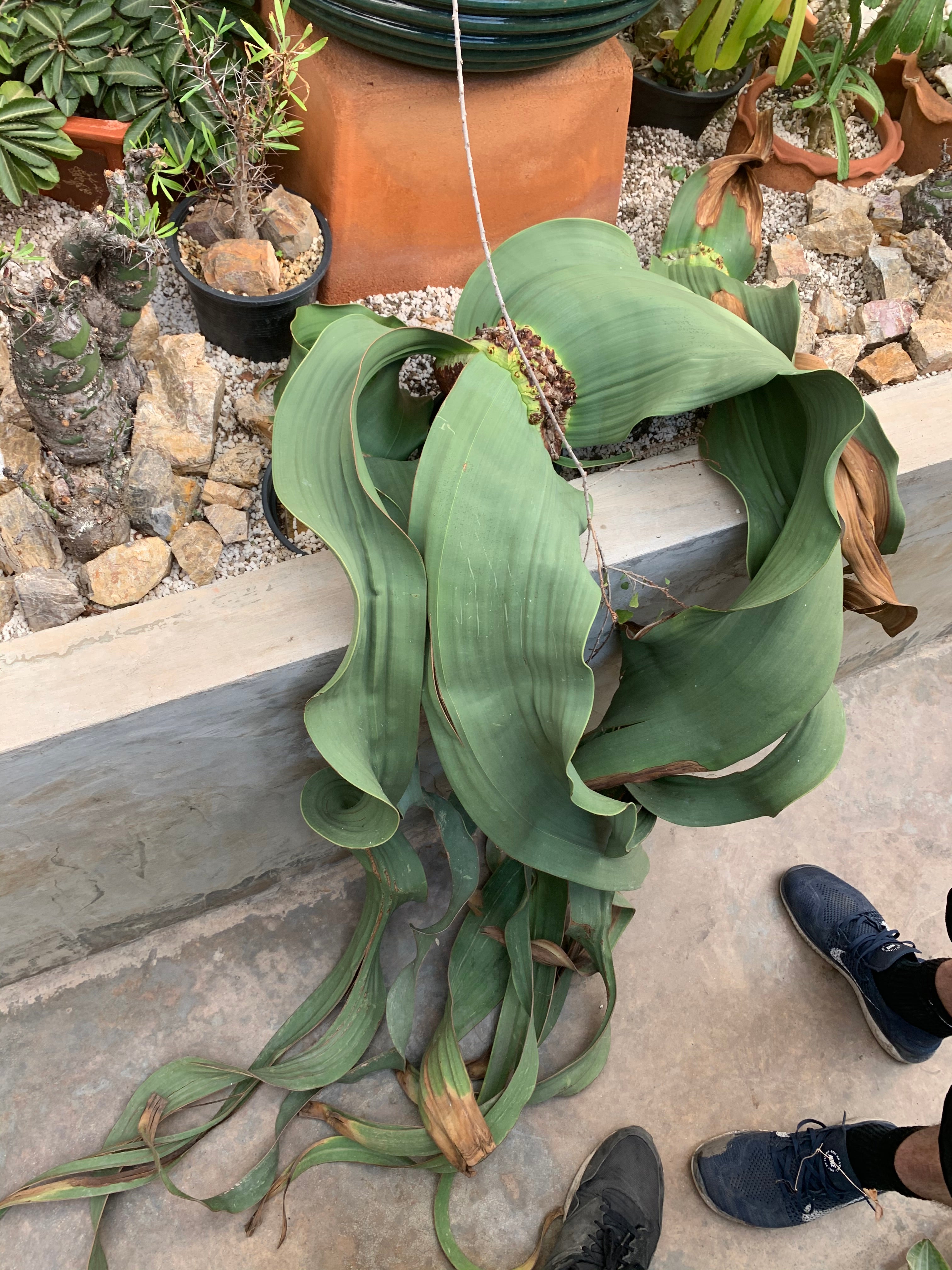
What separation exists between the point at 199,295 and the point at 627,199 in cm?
74

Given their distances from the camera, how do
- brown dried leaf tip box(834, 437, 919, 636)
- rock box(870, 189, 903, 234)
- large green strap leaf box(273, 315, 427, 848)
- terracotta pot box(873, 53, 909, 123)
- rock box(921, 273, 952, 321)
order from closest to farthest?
large green strap leaf box(273, 315, 427, 848) < brown dried leaf tip box(834, 437, 919, 636) < rock box(921, 273, 952, 321) < rock box(870, 189, 903, 234) < terracotta pot box(873, 53, 909, 123)

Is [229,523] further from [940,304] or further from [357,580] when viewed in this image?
[940,304]

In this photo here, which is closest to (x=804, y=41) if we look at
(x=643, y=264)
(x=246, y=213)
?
(x=643, y=264)

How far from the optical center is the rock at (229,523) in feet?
3.57

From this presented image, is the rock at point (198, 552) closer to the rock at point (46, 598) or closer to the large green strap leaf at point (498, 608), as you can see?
the rock at point (46, 598)

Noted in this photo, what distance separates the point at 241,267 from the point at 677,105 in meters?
0.87

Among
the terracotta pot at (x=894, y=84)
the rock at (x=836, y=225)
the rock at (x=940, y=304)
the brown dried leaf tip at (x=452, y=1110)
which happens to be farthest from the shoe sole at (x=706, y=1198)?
the terracotta pot at (x=894, y=84)

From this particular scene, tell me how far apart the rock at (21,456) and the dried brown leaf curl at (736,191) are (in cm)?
88

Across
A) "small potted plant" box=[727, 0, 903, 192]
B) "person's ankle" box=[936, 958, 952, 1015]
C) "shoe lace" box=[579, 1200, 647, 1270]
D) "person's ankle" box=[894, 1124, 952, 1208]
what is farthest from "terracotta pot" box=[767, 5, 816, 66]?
"shoe lace" box=[579, 1200, 647, 1270]

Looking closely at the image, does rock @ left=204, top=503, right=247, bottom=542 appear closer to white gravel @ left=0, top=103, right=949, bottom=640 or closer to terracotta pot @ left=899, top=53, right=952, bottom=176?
white gravel @ left=0, top=103, right=949, bottom=640

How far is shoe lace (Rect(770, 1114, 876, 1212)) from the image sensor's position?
1.14 m

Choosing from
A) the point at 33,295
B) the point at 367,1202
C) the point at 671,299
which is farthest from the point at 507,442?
the point at 367,1202

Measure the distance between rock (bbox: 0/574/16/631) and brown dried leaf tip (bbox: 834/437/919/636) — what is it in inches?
36.4

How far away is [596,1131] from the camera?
3.91 feet
